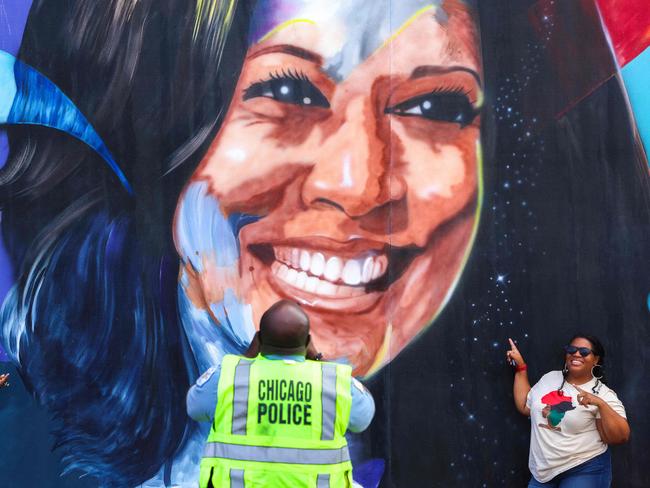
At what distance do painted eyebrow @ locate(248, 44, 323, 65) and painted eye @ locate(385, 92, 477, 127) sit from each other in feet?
2.02

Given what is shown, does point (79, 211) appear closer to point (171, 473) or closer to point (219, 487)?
point (171, 473)

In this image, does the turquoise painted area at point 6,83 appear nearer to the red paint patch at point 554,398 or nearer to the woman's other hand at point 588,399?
the red paint patch at point 554,398

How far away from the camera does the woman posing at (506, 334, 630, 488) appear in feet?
18.5

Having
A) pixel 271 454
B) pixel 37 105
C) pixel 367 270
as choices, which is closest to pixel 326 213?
pixel 367 270

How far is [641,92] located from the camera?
6.30 meters

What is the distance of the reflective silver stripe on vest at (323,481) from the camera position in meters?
4.07

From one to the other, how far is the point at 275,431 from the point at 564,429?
2377mm

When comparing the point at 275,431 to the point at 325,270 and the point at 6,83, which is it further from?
the point at 6,83

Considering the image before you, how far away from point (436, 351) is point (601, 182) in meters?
1.62

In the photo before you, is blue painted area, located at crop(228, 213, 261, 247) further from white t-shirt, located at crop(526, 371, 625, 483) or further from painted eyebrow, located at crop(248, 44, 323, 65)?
white t-shirt, located at crop(526, 371, 625, 483)

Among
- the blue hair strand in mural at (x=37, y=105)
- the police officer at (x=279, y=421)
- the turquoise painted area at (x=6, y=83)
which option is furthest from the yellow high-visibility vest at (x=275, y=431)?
the turquoise painted area at (x=6, y=83)

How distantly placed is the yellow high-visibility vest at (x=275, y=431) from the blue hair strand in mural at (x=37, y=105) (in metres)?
3.04

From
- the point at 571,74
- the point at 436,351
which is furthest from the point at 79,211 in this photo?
the point at 571,74

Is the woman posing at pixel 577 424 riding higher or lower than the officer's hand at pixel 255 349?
lower
